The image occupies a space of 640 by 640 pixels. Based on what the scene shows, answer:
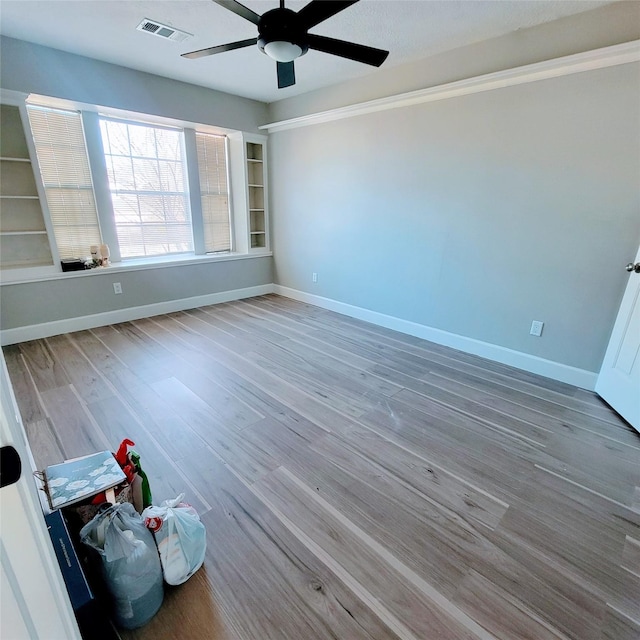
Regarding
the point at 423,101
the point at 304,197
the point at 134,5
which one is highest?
the point at 134,5

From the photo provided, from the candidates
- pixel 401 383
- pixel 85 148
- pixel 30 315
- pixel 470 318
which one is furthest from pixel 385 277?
pixel 30 315

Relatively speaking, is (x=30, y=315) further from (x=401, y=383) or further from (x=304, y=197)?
(x=401, y=383)

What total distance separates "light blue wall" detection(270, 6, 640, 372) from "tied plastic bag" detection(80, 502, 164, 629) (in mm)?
3081

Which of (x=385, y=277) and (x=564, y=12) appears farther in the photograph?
(x=385, y=277)

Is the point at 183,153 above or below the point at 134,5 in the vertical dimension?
below

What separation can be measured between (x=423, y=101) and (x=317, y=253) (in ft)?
6.79

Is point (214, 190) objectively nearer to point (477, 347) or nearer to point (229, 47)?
point (229, 47)

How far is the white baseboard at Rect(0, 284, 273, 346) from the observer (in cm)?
336

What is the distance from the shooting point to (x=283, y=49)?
1.81m

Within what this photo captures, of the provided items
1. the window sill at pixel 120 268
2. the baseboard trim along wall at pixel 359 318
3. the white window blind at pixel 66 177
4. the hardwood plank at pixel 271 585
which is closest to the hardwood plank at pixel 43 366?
the baseboard trim along wall at pixel 359 318

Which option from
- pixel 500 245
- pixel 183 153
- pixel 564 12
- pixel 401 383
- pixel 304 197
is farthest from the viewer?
pixel 304 197

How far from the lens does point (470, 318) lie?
10.9ft

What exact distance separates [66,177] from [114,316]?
1.50m

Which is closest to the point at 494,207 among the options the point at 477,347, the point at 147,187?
the point at 477,347
